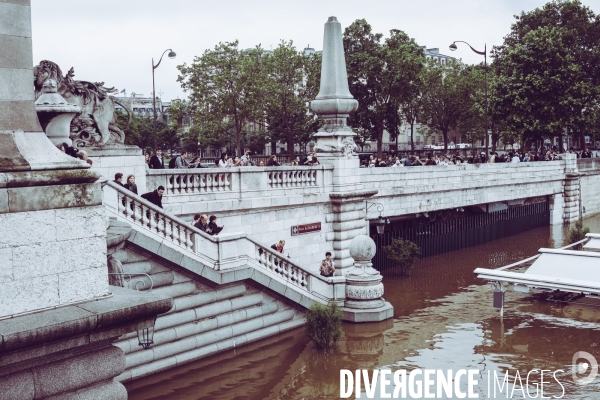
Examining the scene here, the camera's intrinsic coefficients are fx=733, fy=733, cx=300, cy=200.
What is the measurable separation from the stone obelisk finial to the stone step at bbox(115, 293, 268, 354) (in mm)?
6821

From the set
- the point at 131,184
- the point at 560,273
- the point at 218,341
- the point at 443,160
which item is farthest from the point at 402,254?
the point at 131,184

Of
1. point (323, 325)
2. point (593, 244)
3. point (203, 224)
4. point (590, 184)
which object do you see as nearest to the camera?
point (323, 325)

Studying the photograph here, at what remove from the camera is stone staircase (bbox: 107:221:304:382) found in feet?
48.5

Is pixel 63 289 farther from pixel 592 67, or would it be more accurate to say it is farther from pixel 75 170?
pixel 592 67

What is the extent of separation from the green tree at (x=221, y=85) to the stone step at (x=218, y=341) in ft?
92.1

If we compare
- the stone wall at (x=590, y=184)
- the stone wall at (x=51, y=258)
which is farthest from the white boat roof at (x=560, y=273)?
the stone wall at (x=590, y=184)

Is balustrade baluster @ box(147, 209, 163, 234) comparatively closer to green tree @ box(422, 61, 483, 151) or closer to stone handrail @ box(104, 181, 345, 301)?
stone handrail @ box(104, 181, 345, 301)

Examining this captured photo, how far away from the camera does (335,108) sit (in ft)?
74.1

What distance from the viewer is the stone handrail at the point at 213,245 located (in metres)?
14.8

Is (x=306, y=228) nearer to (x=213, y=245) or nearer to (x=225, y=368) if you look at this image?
(x=213, y=245)

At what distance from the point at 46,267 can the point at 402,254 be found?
2109 cm

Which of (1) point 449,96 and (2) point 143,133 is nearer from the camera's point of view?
(1) point 449,96

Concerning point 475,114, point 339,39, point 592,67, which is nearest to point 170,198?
point 339,39

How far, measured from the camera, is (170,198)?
17.9 metres
